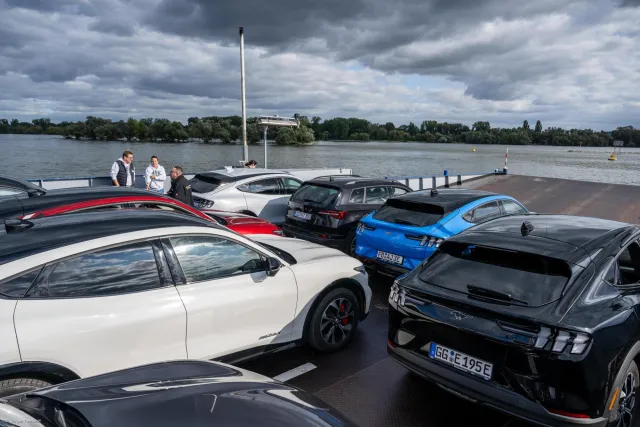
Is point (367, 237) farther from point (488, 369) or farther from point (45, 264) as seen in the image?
point (45, 264)

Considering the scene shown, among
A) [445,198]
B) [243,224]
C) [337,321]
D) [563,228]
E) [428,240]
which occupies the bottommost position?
[337,321]

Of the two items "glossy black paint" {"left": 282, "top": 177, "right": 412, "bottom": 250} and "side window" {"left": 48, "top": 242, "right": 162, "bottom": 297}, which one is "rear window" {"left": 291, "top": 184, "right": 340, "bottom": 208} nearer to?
"glossy black paint" {"left": 282, "top": 177, "right": 412, "bottom": 250}

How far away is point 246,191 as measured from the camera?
9250 millimetres

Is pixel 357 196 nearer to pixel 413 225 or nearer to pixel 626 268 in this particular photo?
pixel 413 225

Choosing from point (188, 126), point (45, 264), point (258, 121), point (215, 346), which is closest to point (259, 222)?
point (215, 346)

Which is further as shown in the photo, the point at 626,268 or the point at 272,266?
the point at 272,266

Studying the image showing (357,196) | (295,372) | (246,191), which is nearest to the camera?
(295,372)

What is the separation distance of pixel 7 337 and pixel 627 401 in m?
4.00

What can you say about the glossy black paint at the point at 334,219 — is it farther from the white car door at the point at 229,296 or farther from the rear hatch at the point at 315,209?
the white car door at the point at 229,296

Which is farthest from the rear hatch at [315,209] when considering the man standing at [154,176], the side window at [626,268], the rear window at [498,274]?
the side window at [626,268]

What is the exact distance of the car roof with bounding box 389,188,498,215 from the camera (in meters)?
5.93

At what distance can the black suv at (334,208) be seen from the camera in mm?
7152

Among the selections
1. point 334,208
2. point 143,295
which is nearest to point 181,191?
point 334,208

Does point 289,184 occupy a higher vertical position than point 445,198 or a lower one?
lower
